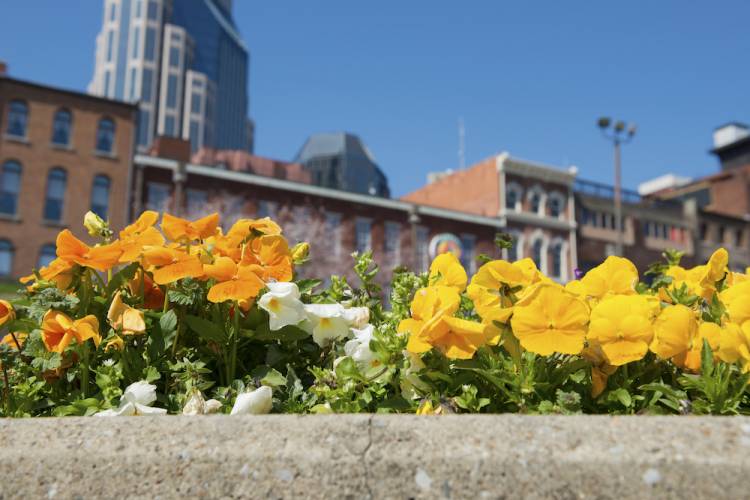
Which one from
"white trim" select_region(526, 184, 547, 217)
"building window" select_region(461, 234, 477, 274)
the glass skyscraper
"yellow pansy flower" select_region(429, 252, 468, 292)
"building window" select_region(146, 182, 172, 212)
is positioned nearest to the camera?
"yellow pansy flower" select_region(429, 252, 468, 292)

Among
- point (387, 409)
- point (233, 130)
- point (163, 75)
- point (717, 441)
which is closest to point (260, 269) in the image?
point (387, 409)

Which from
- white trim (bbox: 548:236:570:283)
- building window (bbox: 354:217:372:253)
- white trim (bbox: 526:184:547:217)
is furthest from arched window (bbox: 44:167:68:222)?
white trim (bbox: 548:236:570:283)

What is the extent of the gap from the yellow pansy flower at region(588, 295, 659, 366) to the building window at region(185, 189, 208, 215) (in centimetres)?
2871

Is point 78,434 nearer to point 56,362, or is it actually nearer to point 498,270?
point 56,362

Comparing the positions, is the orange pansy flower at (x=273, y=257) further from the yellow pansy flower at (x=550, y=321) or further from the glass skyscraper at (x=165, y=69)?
the glass skyscraper at (x=165, y=69)

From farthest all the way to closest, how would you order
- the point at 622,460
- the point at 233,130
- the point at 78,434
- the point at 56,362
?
1. the point at 233,130
2. the point at 56,362
3. the point at 78,434
4. the point at 622,460

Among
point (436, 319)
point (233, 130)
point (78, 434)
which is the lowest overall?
point (78, 434)

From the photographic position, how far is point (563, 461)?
931mm

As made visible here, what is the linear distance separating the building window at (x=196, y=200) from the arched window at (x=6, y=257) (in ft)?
24.9

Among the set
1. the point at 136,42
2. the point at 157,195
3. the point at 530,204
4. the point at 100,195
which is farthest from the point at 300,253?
the point at 136,42

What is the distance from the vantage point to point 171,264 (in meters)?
1.50

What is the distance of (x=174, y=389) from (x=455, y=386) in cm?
66

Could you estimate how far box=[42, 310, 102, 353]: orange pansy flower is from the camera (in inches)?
56.2

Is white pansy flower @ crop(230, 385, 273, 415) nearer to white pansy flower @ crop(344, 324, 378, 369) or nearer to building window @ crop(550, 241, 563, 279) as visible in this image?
white pansy flower @ crop(344, 324, 378, 369)
